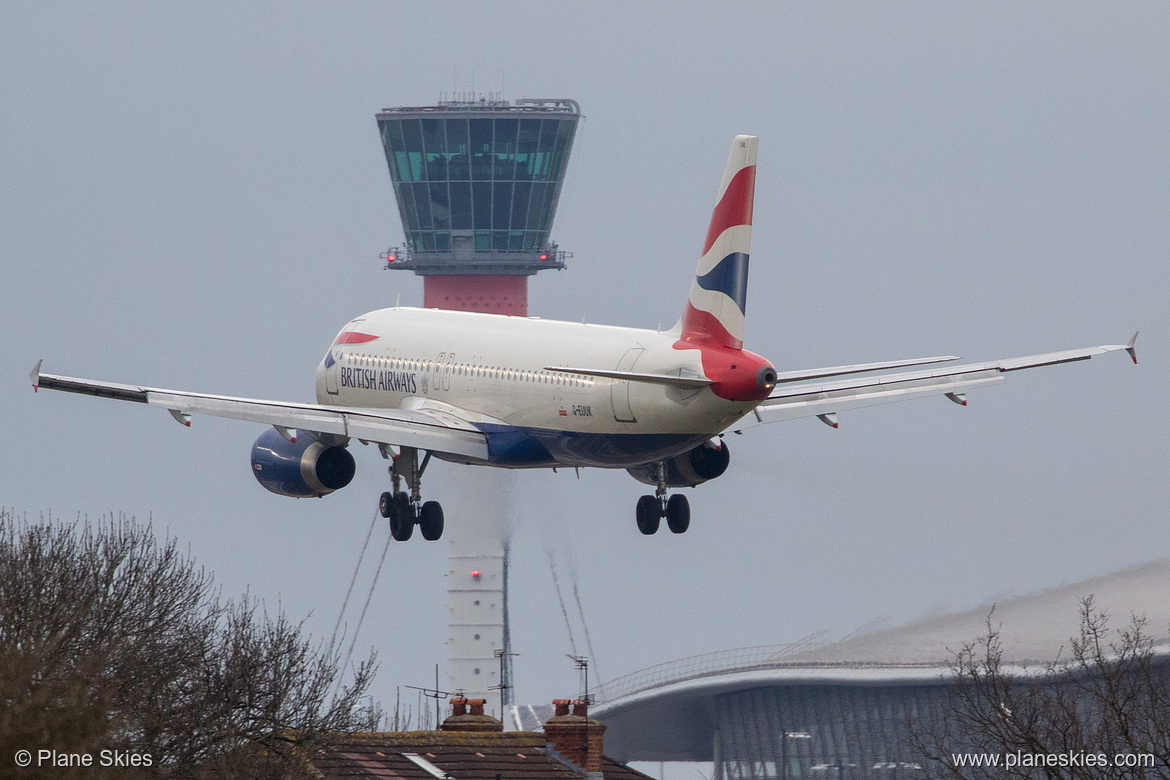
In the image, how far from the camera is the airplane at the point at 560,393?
55531mm

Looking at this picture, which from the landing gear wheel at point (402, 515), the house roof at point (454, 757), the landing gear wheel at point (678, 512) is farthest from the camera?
the house roof at point (454, 757)

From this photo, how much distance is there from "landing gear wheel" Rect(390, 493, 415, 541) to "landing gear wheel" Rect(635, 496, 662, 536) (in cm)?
669

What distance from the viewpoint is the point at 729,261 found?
55656mm

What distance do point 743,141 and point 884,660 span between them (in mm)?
82816

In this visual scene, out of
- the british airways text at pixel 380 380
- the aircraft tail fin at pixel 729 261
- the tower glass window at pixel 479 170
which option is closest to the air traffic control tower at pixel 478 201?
the tower glass window at pixel 479 170

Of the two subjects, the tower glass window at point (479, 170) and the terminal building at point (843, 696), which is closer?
the terminal building at point (843, 696)

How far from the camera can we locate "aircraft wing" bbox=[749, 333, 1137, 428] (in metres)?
62.1

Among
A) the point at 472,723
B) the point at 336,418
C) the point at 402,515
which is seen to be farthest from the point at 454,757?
the point at 336,418

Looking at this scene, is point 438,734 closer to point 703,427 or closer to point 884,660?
point 703,427

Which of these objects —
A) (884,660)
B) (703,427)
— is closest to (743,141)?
(703,427)

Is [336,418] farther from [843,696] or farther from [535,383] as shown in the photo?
[843,696]

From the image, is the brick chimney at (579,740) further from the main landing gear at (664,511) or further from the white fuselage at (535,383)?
the main landing gear at (664,511)

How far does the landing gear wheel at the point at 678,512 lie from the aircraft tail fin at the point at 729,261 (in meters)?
8.58

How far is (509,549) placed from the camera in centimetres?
17650
